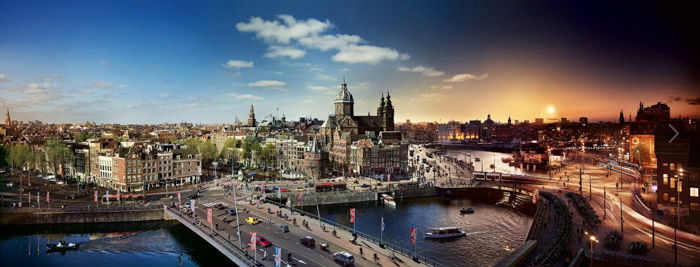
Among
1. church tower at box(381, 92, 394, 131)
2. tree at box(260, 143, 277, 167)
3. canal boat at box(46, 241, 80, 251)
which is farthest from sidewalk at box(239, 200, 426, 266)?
church tower at box(381, 92, 394, 131)

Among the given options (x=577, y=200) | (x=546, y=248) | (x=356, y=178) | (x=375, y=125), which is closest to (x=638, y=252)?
(x=546, y=248)

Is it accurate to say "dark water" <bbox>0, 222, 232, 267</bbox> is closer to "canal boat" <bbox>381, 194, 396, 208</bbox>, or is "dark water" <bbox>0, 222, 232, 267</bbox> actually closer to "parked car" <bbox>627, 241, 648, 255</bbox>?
"canal boat" <bbox>381, 194, 396, 208</bbox>

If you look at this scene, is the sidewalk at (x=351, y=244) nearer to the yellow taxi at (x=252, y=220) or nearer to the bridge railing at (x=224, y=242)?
the yellow taxi at (x=252, y=220)

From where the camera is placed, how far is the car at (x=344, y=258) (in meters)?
35.9

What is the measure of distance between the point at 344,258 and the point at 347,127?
85.9m

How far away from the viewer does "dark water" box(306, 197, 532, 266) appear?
4844cm

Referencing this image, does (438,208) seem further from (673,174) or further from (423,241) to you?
(673,174)

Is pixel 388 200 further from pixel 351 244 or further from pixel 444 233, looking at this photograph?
pixel 351 244

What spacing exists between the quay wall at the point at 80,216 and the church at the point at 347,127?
5194cm

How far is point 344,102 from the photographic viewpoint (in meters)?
125

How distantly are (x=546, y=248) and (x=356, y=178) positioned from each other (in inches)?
2170

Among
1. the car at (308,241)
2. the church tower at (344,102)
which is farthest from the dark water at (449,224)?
the church tower at (344,102)

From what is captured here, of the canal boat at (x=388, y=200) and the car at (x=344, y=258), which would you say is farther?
the canal boat at (x=388, y=200)

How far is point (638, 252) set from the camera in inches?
1563
